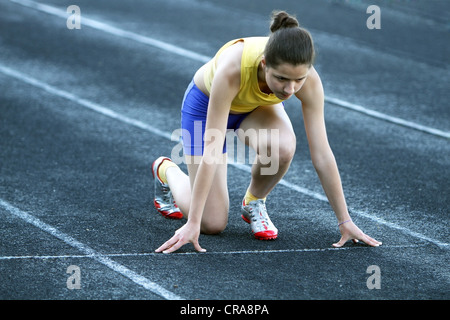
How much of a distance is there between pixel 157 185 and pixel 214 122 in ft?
4.37

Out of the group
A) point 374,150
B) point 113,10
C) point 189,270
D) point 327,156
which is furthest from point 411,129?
point 113,10

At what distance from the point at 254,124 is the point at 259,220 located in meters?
0.67

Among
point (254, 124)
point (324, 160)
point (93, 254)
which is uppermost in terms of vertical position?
point (254, 124)

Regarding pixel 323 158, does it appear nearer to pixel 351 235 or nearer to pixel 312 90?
pixel 312 90

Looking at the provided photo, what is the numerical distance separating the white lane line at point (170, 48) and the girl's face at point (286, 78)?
4167mm

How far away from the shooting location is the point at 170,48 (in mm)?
11109

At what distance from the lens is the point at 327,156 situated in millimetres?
4691

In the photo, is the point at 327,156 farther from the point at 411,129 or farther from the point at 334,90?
the point at 334,90

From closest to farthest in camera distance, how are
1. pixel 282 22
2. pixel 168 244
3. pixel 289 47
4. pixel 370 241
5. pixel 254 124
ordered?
1. pixel 289 47
2. pixel 282 22
3. pixel 168 244
4. pixel 370 241
5. pixel 254 124

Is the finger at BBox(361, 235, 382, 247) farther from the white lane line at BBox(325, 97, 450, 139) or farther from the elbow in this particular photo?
the white lane line at BBox(325, 97, 450, 139)

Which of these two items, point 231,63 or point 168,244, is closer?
point 231,63

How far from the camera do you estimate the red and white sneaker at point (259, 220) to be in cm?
504

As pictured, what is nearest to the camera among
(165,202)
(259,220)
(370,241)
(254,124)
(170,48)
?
(370,241)

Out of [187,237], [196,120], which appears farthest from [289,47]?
[187,237]
